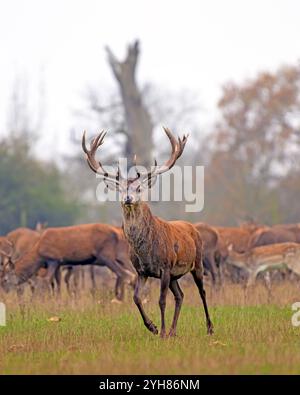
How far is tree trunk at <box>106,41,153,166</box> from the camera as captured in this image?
3803cm

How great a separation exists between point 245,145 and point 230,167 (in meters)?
1.23

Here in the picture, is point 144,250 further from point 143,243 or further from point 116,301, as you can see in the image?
point 116,301

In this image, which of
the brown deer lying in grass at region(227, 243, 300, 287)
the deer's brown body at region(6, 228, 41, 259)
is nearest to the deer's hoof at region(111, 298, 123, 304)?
the brown deer lying in grass at region(227, 243, 300, 287)

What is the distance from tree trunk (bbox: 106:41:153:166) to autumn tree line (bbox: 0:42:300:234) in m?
0.04

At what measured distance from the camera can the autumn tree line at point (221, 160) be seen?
3859 centimetres

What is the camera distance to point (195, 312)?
48.5 ft

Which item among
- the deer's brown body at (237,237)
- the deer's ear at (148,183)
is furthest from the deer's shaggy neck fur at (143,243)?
the deer's brown body at (237,237)

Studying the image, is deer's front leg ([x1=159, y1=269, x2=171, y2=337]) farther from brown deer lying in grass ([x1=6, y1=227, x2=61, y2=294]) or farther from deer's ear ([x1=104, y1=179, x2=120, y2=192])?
brown deer lying in grass ([x1=6, y1=227, x2=61, y2=294])

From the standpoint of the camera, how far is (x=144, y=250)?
41.0 ft

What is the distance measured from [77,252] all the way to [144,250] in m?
7.11

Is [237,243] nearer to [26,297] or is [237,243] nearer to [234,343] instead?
[26,297]

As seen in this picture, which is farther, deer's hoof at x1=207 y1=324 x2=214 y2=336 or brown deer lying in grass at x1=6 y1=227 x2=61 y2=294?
brown deer lying in grass at x1=6 y1=227 x2=61 y2=294

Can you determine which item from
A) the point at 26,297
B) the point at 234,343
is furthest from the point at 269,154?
the point at 234,343
